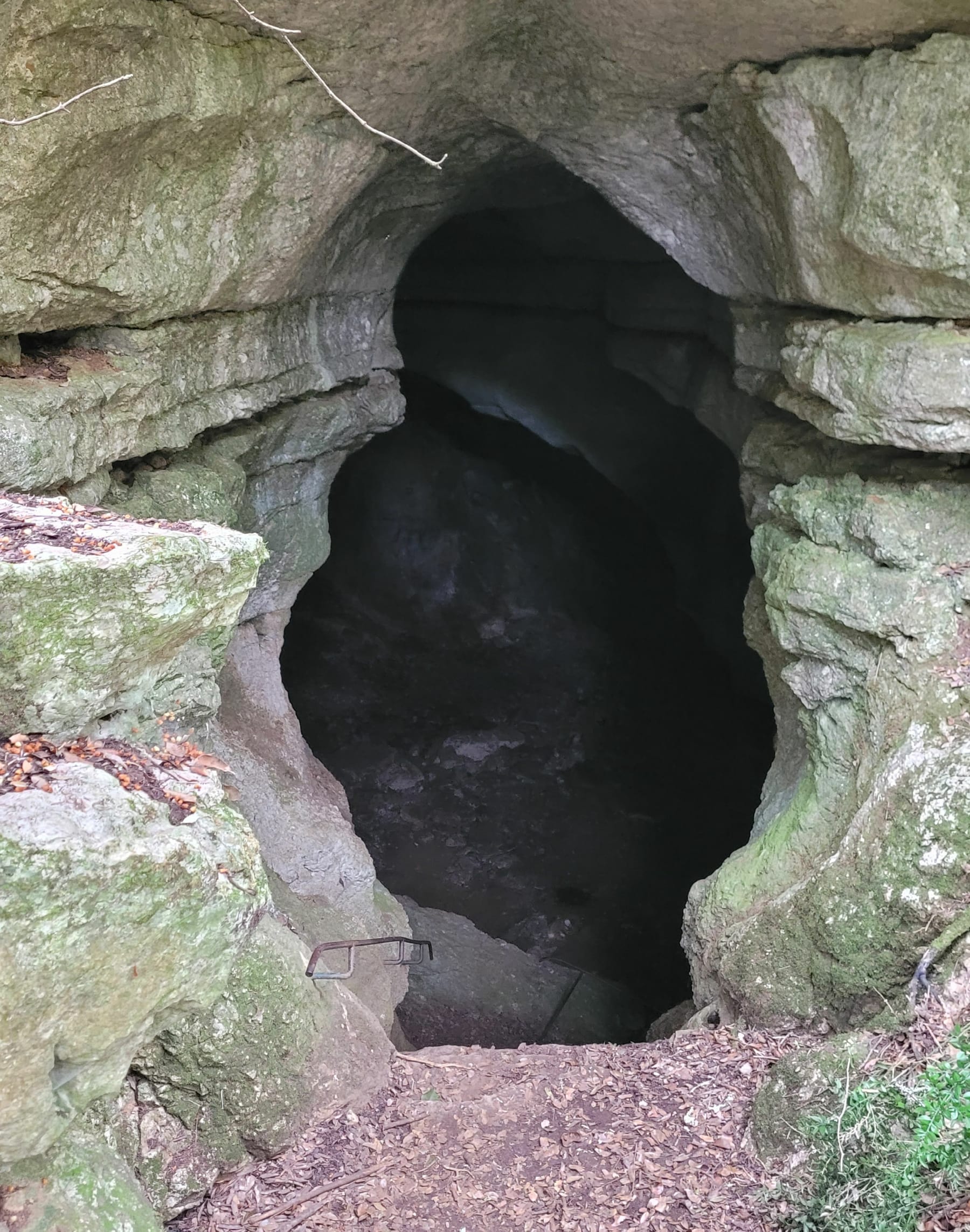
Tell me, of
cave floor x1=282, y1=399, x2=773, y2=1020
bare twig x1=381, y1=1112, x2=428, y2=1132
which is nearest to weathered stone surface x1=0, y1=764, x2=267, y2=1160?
bare twig x1=381, y1=1112, x2=428, y2=1132

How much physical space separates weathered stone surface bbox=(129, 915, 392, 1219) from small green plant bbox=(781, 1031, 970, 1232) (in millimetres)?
1776

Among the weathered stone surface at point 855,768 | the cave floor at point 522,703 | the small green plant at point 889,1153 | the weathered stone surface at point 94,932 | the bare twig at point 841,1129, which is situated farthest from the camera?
the cave floor at point 522,703

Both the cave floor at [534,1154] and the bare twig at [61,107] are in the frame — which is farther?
the cave floor at [534,1154]

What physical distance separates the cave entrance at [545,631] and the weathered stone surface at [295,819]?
47.3 inches

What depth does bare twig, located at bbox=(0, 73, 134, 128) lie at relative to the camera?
114 inches

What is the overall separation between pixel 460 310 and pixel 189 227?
8078mm

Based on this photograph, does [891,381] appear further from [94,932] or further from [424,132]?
[94,932]

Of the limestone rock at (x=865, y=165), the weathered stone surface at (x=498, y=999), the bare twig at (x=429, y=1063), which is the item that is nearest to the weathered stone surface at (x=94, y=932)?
the bare twig at (x=429, y=1063)

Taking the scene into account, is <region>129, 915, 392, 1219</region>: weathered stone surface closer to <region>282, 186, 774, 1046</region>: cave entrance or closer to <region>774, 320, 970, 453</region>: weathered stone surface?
<region>282, 186, 774, 1046</region>: cave entrance

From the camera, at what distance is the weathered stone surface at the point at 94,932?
205cm

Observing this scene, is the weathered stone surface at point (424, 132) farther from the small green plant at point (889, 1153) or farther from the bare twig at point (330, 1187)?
the bare twig at point (330, 1187)

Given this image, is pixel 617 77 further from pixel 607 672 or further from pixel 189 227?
pixel 607 672

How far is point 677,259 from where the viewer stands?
19.2ft

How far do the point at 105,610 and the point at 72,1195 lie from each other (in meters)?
1.55
